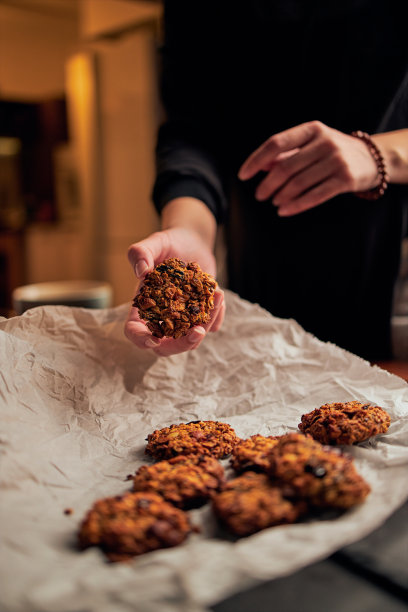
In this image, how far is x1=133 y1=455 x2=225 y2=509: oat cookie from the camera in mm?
695

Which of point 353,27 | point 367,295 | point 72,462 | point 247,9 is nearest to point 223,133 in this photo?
point 247,9

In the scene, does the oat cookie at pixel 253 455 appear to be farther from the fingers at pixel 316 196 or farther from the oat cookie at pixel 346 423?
the fingers at pixel 316 196

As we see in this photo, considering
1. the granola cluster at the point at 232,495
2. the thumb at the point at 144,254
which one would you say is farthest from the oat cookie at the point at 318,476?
the thumb at the point at 144,254

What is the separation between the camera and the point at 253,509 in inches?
24.3

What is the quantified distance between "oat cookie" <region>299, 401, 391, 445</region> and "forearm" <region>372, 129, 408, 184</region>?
1.96 ft

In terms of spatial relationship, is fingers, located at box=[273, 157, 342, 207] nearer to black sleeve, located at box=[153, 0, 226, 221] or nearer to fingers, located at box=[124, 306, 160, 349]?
black sleeve, located at box=[153, 0, 226, 221]

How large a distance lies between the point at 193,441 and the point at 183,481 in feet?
0.54

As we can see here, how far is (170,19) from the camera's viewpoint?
5.10ft

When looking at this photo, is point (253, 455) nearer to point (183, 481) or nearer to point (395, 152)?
point (183, 481)

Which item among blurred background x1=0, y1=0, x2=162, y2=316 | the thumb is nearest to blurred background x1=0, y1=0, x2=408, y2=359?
blurred background x1=0, y1=0, x2=162, y2=316

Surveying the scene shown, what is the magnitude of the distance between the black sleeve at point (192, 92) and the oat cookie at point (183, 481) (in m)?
0.85

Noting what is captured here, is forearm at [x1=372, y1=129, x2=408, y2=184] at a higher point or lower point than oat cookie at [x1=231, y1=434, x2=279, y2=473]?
higher

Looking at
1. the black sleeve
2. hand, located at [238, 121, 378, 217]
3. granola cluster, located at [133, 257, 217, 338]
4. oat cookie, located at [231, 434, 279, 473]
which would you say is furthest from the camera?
the black sleeve

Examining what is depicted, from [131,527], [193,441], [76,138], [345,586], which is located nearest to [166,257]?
[193,441]
